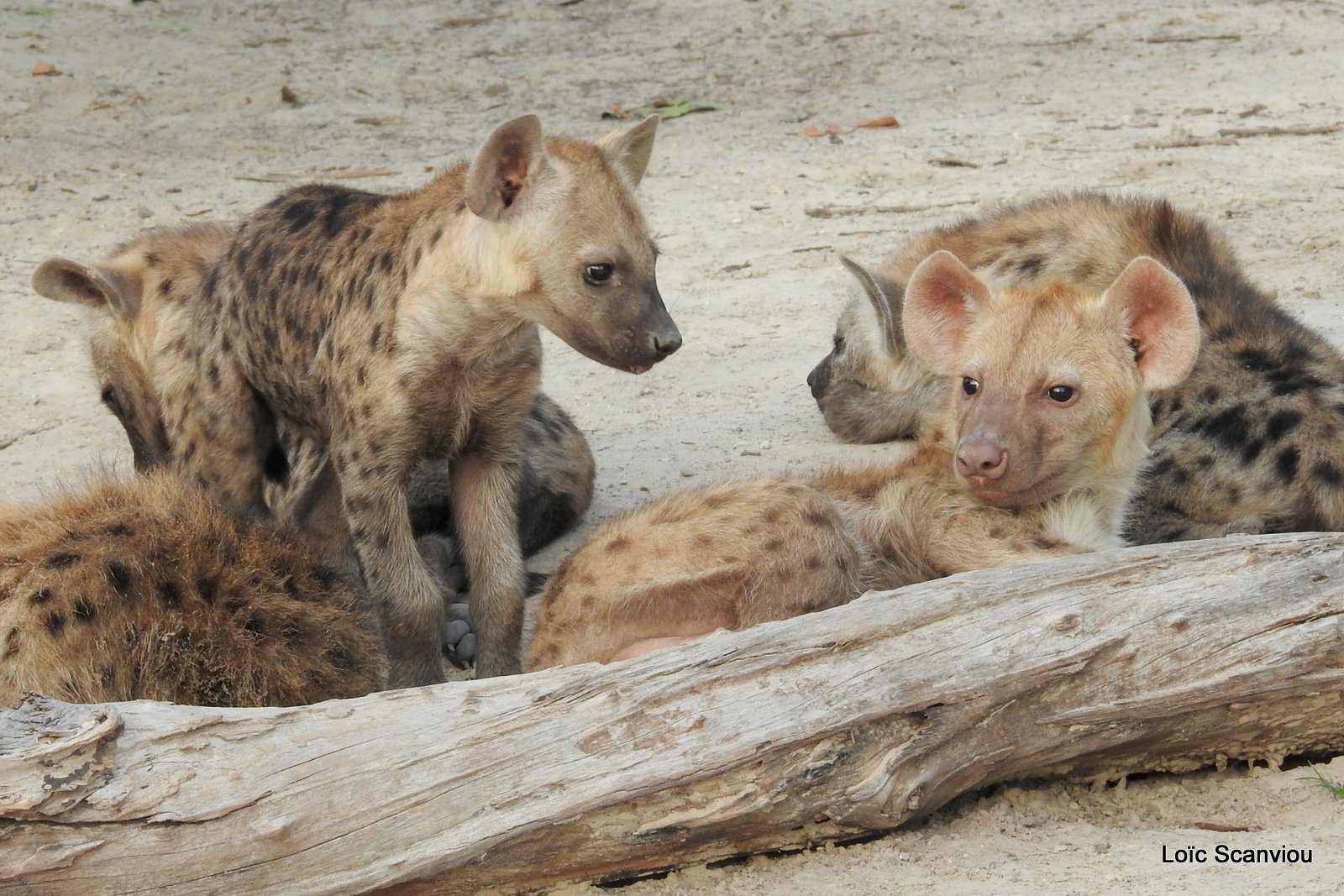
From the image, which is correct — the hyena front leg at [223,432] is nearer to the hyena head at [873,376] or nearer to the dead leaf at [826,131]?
the hyena head at [873,376]

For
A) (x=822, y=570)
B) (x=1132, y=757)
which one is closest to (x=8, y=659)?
(x=822, y=570)

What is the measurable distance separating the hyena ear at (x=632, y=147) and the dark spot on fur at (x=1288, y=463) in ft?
5.67

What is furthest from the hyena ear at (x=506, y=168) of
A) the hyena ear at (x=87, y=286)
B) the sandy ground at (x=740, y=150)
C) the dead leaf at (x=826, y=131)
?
the dead leaf at (x=826, y=131)

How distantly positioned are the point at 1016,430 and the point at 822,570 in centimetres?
51

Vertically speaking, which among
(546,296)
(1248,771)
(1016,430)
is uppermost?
(546,296)

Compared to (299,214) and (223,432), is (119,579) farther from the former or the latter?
(299,214)

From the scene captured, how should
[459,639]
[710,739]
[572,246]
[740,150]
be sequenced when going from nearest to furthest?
1. [710,739]
2. [572,246]
3. [459,639]
4. [740,150]

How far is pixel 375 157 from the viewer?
7.38m

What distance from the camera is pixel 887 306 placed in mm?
4609

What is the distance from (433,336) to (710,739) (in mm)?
1461

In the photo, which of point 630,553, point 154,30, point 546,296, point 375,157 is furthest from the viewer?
point 154,30

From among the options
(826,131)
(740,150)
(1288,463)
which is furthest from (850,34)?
(1288,463)

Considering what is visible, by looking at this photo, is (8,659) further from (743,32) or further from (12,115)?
(743,32)

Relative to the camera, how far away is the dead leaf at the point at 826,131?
7535mm
